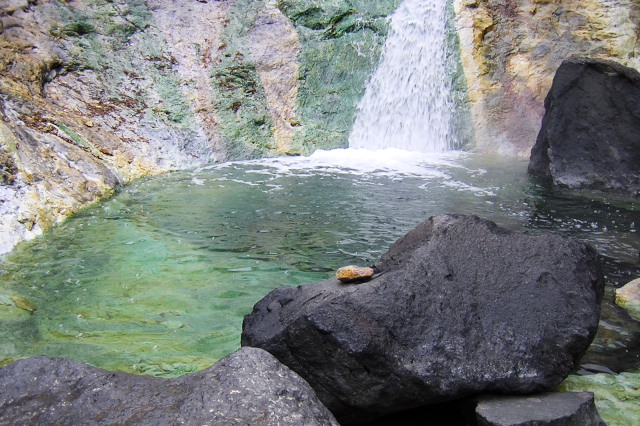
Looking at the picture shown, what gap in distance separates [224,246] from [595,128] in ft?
16.1

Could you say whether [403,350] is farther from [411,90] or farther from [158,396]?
[411,90]

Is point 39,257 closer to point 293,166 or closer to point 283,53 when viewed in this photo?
point 293,166

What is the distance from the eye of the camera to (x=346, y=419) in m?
2.80

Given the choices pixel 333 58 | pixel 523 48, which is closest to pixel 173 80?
pixel 333 58

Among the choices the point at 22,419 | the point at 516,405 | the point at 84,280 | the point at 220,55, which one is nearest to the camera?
the point at 22,419

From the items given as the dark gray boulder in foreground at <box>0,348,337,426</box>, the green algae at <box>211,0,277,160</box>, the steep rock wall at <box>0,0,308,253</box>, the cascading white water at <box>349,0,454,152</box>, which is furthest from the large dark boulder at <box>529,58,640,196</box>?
the dark gray boulder in foreground at <box>0,348,337,426</box>

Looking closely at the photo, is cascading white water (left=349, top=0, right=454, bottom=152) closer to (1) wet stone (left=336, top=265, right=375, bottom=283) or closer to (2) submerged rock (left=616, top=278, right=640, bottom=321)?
(2) submerged rock (left=616, top=278, right=640, bottom=321)

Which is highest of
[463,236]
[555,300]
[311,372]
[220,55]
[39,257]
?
[220,55]

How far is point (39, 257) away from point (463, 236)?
361 centimetres

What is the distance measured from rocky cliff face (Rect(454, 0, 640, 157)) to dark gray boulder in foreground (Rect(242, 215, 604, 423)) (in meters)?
7.45

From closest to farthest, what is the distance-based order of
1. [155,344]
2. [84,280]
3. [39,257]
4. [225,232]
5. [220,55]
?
[155,344] < [84,280] < [39,257] < [225,232] < [220,55]

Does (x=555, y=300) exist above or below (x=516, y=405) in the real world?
above

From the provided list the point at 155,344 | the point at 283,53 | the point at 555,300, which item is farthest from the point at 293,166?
the point at 555,300

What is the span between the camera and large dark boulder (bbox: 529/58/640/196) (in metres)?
7.41
